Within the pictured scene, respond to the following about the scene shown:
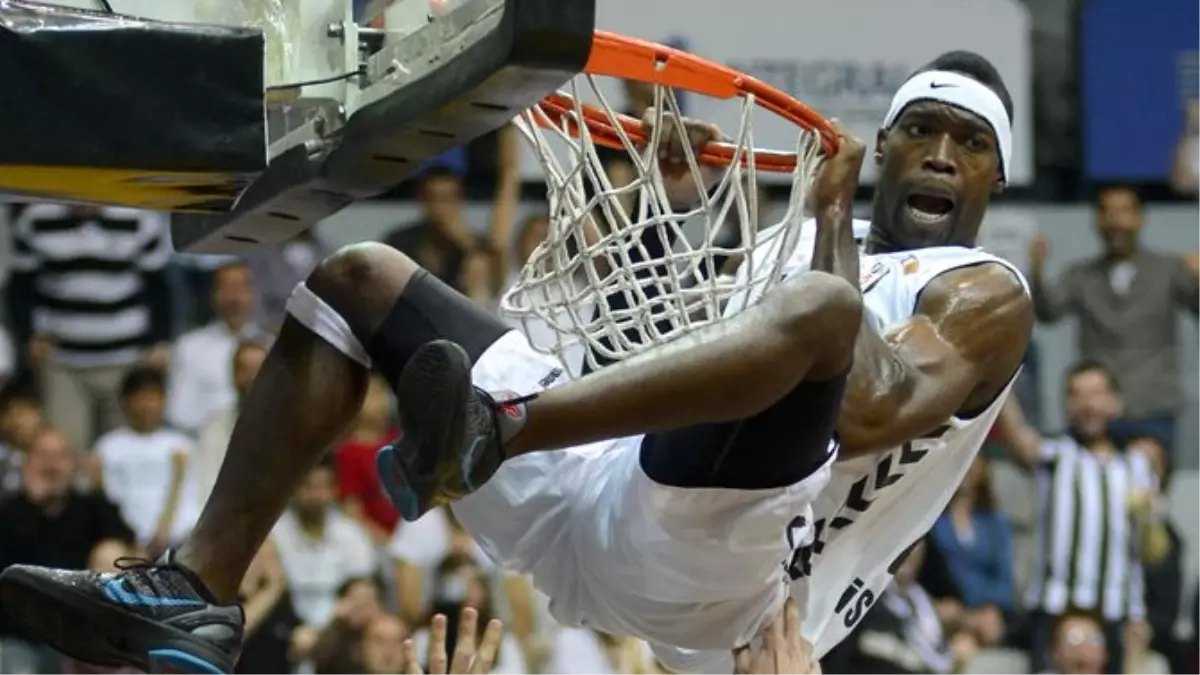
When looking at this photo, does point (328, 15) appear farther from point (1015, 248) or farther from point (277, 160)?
point (1015, 248)

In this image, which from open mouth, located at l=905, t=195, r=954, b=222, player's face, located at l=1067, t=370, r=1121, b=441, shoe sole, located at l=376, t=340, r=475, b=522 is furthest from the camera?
player's face, located at l=1067, t=370, r=1121, b=441

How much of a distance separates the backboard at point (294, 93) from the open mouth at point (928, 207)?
156cm

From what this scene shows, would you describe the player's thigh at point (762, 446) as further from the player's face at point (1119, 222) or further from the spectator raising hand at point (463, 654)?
the player's face at point (1119, 222)

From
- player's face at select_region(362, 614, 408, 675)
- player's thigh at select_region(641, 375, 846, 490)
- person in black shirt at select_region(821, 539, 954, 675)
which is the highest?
player's thigh at select_region(641, 375, 846, 490)

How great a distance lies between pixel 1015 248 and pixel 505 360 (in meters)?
5.67

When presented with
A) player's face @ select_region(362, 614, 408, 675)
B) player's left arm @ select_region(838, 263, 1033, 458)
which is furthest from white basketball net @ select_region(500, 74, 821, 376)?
player's face @ select_region(362, 614, 408, 675)

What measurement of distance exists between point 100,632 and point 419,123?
4.29 feet

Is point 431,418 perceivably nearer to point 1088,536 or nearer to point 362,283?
point 362,283

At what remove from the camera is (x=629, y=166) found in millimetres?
4910

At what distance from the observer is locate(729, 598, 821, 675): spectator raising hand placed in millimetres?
4762

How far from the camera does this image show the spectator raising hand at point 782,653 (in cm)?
476

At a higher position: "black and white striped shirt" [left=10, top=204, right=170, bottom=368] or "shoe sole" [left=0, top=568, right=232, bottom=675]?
"shoe sole" [left=0, top=568, right=232, bottom=675]

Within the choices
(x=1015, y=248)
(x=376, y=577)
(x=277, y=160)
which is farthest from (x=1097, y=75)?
(x=277, y=160)

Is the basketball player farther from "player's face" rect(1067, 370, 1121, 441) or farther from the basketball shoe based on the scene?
"player's face" rect(1067, 370, 1121, 441)
